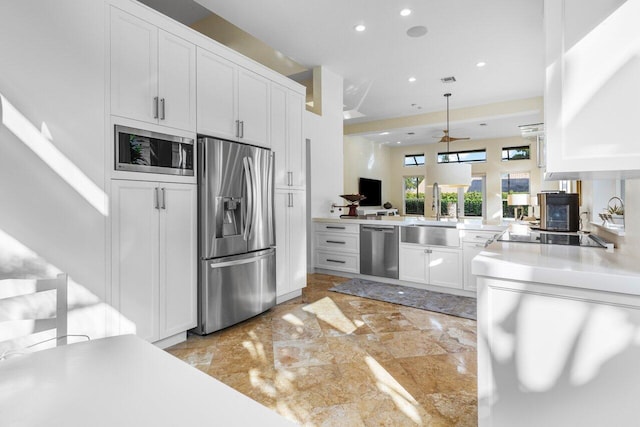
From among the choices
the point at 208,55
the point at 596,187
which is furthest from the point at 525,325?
the point at 208,55

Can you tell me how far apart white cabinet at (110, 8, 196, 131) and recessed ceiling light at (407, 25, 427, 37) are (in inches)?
102

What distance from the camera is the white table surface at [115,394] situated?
591 millimetres

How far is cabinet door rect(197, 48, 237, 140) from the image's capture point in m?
2.71

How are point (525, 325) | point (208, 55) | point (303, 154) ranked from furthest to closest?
1. point (303, 154)
2. point (208, 55)
3. point (525, 325)

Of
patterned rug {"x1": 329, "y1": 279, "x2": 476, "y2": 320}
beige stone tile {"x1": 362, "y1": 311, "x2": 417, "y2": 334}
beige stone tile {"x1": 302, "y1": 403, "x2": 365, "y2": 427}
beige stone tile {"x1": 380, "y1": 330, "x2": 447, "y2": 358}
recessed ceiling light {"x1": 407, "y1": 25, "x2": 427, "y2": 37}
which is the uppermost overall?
recessed ceiling light {"x1": 407, "y1": 25, "x2": 427, "y2": 37}

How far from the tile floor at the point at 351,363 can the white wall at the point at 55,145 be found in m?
1.00

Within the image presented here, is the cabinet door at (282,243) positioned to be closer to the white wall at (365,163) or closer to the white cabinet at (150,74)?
the white cabinet at (150,74)

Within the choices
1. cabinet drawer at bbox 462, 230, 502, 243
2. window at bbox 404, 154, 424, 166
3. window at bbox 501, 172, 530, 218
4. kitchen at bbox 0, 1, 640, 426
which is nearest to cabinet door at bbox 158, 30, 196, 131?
kitchen at bbox 0, 1, 640, 426

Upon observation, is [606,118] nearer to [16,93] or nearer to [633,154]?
[633,154]

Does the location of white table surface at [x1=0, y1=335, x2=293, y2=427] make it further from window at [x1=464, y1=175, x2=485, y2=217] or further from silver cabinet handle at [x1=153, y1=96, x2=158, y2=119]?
window at [x1=464, y1=175, x2=485, y2=217]

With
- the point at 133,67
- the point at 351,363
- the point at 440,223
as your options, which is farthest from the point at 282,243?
the point at 133,67

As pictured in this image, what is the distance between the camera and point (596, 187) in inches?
110

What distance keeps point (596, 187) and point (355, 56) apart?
10.7 ft

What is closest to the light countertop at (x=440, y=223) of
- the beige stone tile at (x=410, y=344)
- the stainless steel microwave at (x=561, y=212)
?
the stainless steel microwave at (x=561, y=212)
